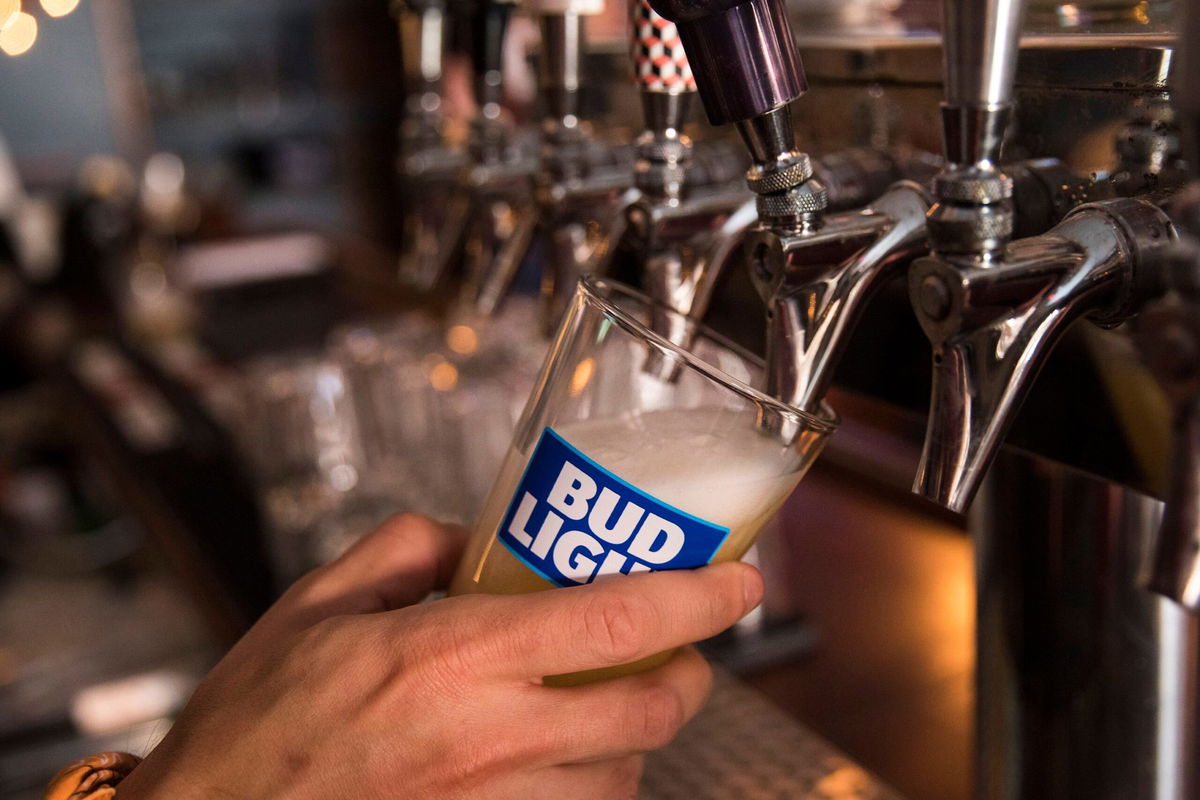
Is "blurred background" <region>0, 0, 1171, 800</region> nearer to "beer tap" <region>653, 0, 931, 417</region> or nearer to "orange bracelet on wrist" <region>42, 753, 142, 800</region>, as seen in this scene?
"beer tap" <region>653, 0, 931, 417</region>

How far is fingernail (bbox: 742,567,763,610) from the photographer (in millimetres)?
567

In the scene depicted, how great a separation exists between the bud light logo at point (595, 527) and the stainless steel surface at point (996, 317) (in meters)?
0.13

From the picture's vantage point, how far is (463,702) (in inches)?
21.0

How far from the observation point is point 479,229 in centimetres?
99

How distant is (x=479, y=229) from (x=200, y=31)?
15.6 ft

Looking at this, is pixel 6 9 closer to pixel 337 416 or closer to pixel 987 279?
pixel 337 416

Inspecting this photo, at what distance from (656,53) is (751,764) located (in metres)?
0.50

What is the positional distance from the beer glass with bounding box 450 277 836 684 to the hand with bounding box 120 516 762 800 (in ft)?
0.08

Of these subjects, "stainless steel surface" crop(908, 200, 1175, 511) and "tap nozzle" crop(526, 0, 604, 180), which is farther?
"tap nozzle" crop(526, 0, 604, 180)

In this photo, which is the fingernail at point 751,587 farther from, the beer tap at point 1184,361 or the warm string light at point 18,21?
the warm string light at point 18,21

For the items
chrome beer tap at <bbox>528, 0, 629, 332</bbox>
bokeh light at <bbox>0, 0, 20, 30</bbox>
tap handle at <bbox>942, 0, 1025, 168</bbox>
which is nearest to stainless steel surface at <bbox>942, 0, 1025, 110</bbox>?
tap handle at <bbox>942, 0, 1025, 168</bbox>

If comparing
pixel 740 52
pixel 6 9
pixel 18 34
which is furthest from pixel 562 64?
pixel 18 34

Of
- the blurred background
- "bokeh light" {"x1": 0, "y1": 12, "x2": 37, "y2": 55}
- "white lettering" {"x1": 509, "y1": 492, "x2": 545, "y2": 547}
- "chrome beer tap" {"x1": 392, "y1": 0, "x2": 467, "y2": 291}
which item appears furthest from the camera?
"bokeh light" {"x1": 0, "y1": 12, "x2": 37, "y2": 55}

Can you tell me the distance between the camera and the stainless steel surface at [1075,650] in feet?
Answer: 2.24
